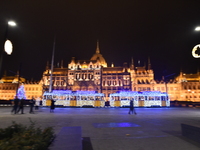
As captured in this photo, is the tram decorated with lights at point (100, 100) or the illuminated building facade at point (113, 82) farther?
the illuminated building facade at point (113, 82)

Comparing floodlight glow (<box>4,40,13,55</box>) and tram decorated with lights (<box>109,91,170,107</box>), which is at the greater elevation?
floodlight glow (<box>4,40,13,55</box>)

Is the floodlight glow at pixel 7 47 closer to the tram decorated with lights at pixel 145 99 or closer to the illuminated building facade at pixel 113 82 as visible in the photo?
the tram decorated with lights at pixel 145 99

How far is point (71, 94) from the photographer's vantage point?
36.2 m

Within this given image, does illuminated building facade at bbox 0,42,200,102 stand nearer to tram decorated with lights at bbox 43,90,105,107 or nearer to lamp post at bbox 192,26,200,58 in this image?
tram decorated with lights at bbox 43,90,105,107

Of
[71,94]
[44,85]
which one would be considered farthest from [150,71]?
[71,94]

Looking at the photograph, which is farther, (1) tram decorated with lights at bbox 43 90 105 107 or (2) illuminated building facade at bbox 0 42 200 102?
(2) illuminated building facade at bbox 0 42 200 102

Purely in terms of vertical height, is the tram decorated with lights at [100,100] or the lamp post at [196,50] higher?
the lamp post at [196,50]

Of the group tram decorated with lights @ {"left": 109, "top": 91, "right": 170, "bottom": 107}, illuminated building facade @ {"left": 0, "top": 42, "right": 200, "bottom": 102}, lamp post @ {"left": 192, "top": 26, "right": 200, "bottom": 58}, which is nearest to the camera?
lamp post @ {"left": 192, "top": 26, "right": 200, "bottom": 58}

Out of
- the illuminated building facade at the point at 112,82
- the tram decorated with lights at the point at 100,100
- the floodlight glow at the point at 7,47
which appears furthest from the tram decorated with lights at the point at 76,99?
the illuminated building facade at the point at 112,82

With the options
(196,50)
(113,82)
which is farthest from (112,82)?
(196,50)

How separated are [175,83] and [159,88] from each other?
11291 mm

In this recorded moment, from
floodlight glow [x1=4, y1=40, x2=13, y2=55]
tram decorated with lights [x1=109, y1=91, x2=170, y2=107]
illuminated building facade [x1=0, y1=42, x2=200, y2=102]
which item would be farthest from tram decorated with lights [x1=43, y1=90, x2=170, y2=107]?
illuminated building facade [x1=0, y1=42, x2=200, y2=102]

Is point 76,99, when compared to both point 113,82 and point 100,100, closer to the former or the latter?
point 100,100

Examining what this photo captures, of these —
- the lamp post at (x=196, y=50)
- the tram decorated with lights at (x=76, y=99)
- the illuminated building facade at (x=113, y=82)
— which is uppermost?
the illuminated building facade at (x=113, y=82)
